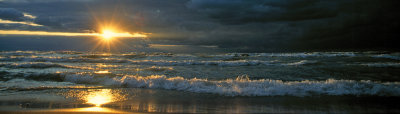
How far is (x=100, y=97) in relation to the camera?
8.15 m

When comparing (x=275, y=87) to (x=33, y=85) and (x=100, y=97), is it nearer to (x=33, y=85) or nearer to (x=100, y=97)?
(x=100, y=97)

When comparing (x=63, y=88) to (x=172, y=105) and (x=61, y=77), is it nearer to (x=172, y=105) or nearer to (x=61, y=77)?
(x=61, y=77)

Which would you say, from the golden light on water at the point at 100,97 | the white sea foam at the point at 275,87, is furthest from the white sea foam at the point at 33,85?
the white sea foam at the point at 275,87

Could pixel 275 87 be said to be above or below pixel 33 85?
below

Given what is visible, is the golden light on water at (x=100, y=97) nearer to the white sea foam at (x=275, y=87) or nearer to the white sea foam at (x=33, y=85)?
the white sea foam at (x=275, y=87)

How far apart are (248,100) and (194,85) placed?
2.60 m

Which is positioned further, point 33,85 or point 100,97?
point 33,85

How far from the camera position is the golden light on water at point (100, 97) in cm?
743

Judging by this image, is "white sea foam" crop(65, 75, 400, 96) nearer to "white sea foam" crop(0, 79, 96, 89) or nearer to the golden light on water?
the golden light on water

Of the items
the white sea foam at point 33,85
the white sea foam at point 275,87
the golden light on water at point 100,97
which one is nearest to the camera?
the golden light on water at point 100,97

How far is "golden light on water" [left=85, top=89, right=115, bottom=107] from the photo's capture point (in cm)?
743

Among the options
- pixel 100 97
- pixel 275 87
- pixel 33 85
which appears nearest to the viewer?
pixel 100 97

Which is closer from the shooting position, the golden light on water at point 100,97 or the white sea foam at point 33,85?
the golden light on water at point 100,97

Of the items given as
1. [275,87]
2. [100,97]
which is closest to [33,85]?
[100,97]
